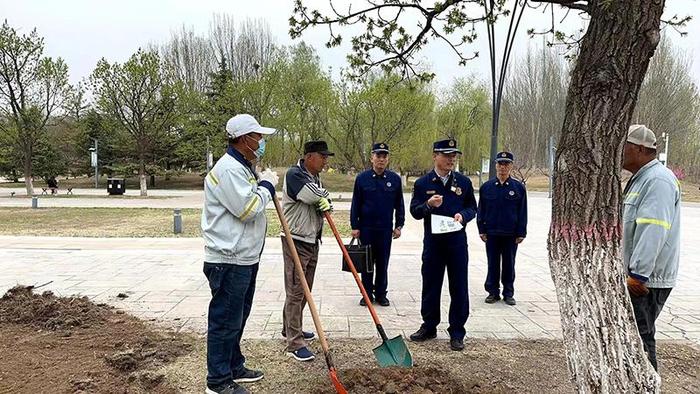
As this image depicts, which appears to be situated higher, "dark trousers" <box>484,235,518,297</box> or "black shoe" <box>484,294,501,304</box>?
"dark trousers" <box>484,235,518,297</box>

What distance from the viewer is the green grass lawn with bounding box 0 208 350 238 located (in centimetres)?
1164

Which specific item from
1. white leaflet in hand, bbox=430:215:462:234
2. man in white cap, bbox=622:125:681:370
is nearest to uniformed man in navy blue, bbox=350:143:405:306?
white leaflet in hand, bbox=430:215:462:234

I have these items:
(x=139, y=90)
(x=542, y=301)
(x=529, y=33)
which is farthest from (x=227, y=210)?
(x=139, y=90)

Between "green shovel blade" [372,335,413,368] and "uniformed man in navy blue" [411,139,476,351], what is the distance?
2.15 ft

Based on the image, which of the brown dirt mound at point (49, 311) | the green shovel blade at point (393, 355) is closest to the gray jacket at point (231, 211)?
the green shovel blade at point (393, 355)

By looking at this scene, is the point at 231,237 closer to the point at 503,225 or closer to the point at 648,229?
the point at 648,229

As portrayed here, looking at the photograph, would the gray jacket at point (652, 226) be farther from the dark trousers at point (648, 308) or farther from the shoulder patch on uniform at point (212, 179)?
the shoulder patch on uniform at point (212, 179)

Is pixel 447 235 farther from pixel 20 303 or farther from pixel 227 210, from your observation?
pixel 20 303

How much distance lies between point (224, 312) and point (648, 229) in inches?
105

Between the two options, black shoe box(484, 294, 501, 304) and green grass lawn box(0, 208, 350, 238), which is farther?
green grass lawn box(0, 208, 350, 238)

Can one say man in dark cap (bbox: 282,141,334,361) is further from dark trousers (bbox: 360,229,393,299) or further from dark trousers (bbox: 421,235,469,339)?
dark trousers (bbox: 360,229,393,299)

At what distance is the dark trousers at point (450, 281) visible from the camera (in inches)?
162

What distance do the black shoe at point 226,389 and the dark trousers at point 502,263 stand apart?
138 inches

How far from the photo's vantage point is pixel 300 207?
4.09 metres
